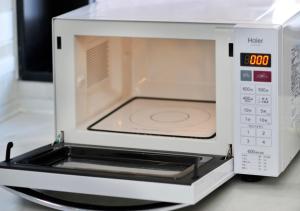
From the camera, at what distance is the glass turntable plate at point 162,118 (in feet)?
5.24

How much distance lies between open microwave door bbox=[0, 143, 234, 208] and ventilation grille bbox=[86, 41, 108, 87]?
20 centimetres

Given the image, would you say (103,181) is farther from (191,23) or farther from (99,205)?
(191,23)

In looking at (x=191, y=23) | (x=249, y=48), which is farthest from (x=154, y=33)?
(x=249, y=48)

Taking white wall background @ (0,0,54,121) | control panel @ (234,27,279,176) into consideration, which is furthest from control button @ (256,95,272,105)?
white wall background @ (0,0,54,121)

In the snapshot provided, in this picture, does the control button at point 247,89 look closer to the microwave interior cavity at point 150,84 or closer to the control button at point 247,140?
the control button at point 247,140

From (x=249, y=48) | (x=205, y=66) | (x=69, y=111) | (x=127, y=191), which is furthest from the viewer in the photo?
(x=205, y=66)

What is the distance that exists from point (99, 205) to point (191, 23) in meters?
0.36

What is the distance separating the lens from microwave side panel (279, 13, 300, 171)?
143 centimetres

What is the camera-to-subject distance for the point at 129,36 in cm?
150

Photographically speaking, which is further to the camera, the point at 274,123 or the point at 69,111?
the point at 69,111

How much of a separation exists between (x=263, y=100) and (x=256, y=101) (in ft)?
0.04

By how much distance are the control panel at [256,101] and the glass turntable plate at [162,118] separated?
134 mm

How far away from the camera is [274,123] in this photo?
1415 millimetres

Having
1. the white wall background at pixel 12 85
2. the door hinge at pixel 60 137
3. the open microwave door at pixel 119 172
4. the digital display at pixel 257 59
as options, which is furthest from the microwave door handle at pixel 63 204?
the white wall background at pixel 12 85
